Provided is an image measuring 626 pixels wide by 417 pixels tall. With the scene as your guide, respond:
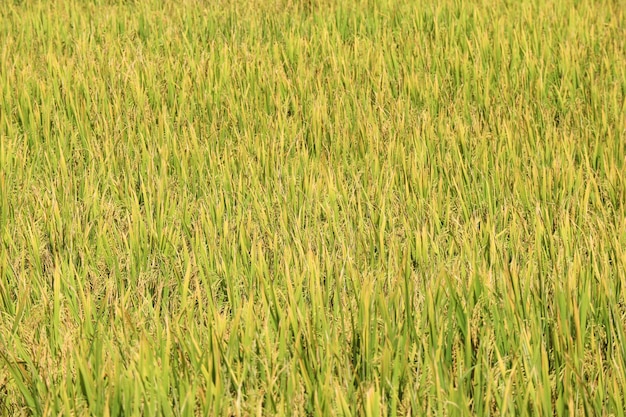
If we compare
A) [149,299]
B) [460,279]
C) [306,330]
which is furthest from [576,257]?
[149,299]

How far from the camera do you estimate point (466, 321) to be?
5.45 feet

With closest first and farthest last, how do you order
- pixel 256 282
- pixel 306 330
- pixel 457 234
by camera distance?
pixel 306 330, pixel 256 282, pixel 457 234

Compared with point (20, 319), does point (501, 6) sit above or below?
above

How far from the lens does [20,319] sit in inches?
71.5

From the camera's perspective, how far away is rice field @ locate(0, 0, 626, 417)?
5.03 ft

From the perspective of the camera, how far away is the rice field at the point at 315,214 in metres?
1.53

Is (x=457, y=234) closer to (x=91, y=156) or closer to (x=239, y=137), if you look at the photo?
(x=239, y=137)

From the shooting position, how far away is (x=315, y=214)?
2.28 meters

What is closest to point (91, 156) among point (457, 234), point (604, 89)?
point (457, 234)

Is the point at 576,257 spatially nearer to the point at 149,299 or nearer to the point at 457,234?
the point at 457,234

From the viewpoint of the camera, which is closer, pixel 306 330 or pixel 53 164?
pixel 306 330

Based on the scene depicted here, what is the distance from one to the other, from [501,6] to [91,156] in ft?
9.34

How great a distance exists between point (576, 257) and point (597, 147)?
1.03 meters

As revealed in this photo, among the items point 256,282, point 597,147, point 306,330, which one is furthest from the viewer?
point 597,147
